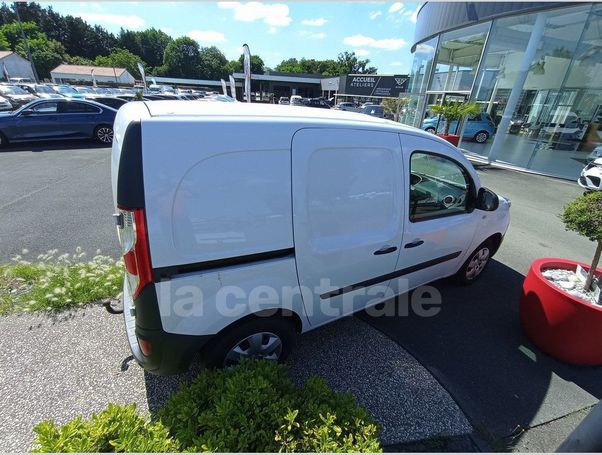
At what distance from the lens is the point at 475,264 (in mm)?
3674

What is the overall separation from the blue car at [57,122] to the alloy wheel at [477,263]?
12552mm

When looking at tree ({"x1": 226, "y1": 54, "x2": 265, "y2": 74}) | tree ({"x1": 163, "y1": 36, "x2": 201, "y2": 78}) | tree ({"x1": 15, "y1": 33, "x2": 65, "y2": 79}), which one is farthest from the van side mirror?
tree ({"x1": 226, "y1": 54, "x2": 265, "y2": 74})

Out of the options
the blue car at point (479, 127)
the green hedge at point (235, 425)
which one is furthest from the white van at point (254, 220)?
the blue car at point (479, 127)

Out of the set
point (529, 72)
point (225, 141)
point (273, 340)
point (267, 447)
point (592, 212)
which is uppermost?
point (529, 72)

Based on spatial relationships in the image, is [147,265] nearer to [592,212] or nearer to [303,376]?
[303,376]

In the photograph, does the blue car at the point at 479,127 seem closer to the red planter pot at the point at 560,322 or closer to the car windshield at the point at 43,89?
the red planter pot at the point at 560,322

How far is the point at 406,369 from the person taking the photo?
2.55 meters

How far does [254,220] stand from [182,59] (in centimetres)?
10218

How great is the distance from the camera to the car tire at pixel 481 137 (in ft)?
46.2

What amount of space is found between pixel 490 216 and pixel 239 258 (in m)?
2.90

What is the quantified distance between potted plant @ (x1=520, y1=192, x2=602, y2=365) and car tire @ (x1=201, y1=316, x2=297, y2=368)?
7.52 ft

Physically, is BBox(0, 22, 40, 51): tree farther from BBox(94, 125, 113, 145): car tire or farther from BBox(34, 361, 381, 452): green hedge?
BBox(34, 361, 381, 452): green hedge

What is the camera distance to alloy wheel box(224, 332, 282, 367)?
2133mm

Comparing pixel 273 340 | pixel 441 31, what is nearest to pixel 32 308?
pixel 273 340
